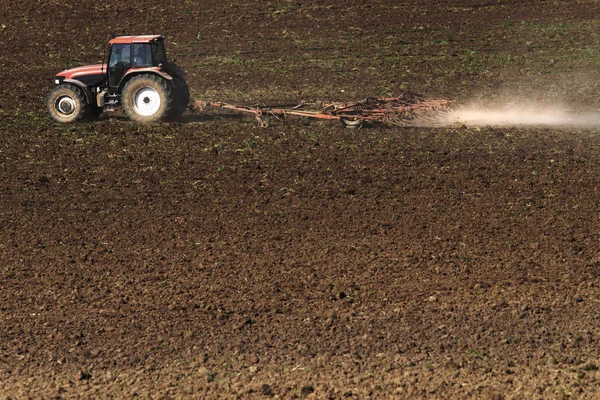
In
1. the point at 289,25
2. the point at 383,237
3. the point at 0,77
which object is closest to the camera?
the point at 383,237

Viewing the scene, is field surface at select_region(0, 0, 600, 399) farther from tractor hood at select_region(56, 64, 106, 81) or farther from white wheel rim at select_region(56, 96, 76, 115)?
tractor hood at select_region(56, 64, 106, 81)

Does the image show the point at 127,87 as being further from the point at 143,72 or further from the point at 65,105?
the point at 65,105

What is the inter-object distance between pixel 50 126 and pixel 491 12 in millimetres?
15555

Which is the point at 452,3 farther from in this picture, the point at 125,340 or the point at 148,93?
the point at 125,340

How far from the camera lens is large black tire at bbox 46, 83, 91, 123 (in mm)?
16234

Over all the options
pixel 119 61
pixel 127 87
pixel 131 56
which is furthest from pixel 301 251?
pixel 119 61

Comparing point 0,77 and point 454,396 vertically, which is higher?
point 0,77

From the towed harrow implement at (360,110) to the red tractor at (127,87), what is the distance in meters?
0.92

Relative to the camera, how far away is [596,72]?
69.8 feet

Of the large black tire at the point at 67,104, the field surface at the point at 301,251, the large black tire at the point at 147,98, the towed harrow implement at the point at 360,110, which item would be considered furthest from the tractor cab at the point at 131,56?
the towed harrow implement at the point at 360,110

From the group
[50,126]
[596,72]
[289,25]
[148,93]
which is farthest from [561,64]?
[50,126]

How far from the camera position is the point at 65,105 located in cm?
1645

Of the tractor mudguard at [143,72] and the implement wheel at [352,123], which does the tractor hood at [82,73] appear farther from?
the implement wheel at [352,123]

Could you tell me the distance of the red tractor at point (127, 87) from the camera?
15.9m
